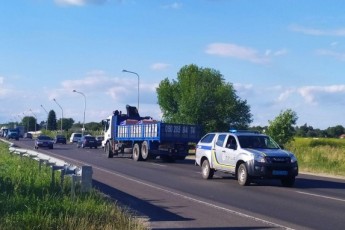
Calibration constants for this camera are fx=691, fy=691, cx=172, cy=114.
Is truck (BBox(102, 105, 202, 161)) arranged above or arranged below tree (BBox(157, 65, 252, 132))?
below

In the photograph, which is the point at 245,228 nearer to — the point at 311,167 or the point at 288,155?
the point at 288,155

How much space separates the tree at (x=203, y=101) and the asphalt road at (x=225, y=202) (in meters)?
47.6

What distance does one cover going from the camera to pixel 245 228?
13016 millimetres

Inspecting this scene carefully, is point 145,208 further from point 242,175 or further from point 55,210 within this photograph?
point 242,175

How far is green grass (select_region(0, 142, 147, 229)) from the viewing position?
11.1 meters

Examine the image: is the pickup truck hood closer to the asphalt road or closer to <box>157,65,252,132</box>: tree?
the asphalt road

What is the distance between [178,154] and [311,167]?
334 inches

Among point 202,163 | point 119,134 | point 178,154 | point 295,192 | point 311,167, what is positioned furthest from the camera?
point 119,134

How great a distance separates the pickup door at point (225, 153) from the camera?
953 inches

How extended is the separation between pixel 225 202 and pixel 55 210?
6.55m

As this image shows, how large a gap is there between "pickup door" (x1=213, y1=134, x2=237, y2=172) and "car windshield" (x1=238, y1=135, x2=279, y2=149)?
1.06 ft

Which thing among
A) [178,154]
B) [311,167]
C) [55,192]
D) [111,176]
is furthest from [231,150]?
[178,154]

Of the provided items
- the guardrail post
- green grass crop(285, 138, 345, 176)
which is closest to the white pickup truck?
the guardrail post

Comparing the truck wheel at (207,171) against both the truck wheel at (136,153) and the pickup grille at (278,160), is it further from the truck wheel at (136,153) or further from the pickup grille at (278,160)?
the truck wheel at (136,153)
